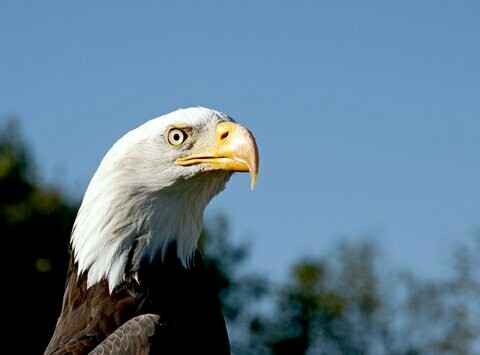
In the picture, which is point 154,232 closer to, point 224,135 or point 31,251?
point 224,135

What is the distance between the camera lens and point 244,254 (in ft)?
224

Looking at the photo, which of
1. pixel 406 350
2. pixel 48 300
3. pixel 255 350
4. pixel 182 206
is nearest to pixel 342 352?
pixel 255 350

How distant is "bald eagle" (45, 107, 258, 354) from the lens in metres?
8.34

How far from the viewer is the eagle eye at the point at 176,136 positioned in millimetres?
8625

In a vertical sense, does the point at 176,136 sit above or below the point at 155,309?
above

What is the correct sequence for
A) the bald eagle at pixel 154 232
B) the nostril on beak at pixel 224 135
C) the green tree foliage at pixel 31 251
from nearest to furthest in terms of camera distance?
the bald eagle at pixel 154 232
the nostril on beak at pixel 224 135
the green tree foliage at pixel 31 251

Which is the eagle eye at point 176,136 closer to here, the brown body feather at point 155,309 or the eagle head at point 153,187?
the eagle head at point 153,187

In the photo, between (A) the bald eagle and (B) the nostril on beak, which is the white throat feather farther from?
(B) the nostril on beak

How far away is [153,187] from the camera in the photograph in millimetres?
8562

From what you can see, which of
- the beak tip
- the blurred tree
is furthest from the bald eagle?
the blurred tree

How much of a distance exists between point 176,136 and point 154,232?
0.66 meters

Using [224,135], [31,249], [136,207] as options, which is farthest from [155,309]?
[31,249]

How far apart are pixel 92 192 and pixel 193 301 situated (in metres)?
0.97

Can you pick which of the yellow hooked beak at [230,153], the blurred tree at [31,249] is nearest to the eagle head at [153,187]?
the yellow hooked beak at [230,153]
